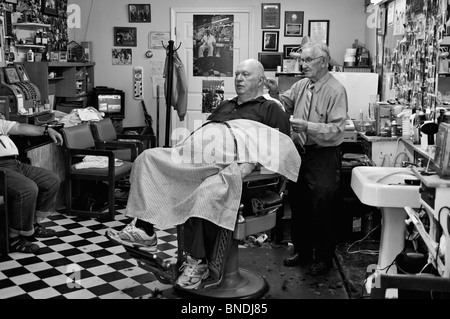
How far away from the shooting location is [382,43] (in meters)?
6.07

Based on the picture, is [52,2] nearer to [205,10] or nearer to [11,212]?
[205,10]

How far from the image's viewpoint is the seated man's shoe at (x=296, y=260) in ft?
13.8

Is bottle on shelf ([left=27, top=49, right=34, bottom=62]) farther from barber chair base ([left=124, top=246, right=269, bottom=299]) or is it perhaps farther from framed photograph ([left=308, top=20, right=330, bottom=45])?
barber chair base ([left=124, top=246, right=269, bottom=299])

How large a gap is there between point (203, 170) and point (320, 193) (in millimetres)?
905

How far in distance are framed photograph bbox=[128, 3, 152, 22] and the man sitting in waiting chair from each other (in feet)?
14.4

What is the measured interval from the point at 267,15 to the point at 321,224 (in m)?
4.30

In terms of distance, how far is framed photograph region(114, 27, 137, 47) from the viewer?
7902 millimetres

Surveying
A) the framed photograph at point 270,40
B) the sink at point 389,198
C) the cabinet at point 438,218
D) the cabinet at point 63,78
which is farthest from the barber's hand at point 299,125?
the framed photograph at point 270,40

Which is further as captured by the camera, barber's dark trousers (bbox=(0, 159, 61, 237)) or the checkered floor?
barber's dark trousers (bbox=(0, 159, 61, 237))

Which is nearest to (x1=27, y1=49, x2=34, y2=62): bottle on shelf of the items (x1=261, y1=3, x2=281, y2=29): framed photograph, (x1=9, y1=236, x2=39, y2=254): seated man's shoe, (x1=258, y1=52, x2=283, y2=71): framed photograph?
(x1=9, y1=236, x2=39, y2=254): seated man's shoe

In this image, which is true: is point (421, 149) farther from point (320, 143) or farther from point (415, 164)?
point (320, 143)

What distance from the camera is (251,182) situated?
3553 mm

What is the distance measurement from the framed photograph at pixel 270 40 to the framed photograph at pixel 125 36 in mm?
1758

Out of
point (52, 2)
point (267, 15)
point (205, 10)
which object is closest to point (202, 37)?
point (205, 10)
